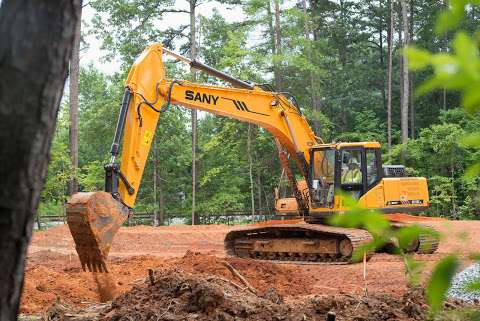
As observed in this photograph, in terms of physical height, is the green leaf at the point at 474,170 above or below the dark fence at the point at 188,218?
above

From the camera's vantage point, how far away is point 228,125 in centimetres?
2905

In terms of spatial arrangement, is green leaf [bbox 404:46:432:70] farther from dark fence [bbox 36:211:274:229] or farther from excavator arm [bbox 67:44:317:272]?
dark fence [bbox 36:211:274:229]

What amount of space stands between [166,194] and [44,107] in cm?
3146

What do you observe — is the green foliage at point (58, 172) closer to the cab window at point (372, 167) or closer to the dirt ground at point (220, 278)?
the dirt ground at point (220, 278)

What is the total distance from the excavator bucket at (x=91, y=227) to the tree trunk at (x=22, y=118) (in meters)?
6.19

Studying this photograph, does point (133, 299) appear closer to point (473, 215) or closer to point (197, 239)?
point (197, 239)

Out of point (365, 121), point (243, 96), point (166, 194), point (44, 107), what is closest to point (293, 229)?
point (243, 96)

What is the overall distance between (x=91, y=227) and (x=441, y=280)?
23.2 ft

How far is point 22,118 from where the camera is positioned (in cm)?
162

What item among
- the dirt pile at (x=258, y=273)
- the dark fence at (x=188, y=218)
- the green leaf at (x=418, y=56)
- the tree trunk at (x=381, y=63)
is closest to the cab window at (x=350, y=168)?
A: the dirt pile at (x=258, y=273)

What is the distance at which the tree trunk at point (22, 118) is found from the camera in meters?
1.60

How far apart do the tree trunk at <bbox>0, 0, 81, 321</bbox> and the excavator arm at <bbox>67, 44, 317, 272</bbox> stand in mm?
6205

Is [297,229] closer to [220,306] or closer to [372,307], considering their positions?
[220,306]

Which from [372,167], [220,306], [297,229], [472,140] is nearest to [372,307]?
[220,306]
